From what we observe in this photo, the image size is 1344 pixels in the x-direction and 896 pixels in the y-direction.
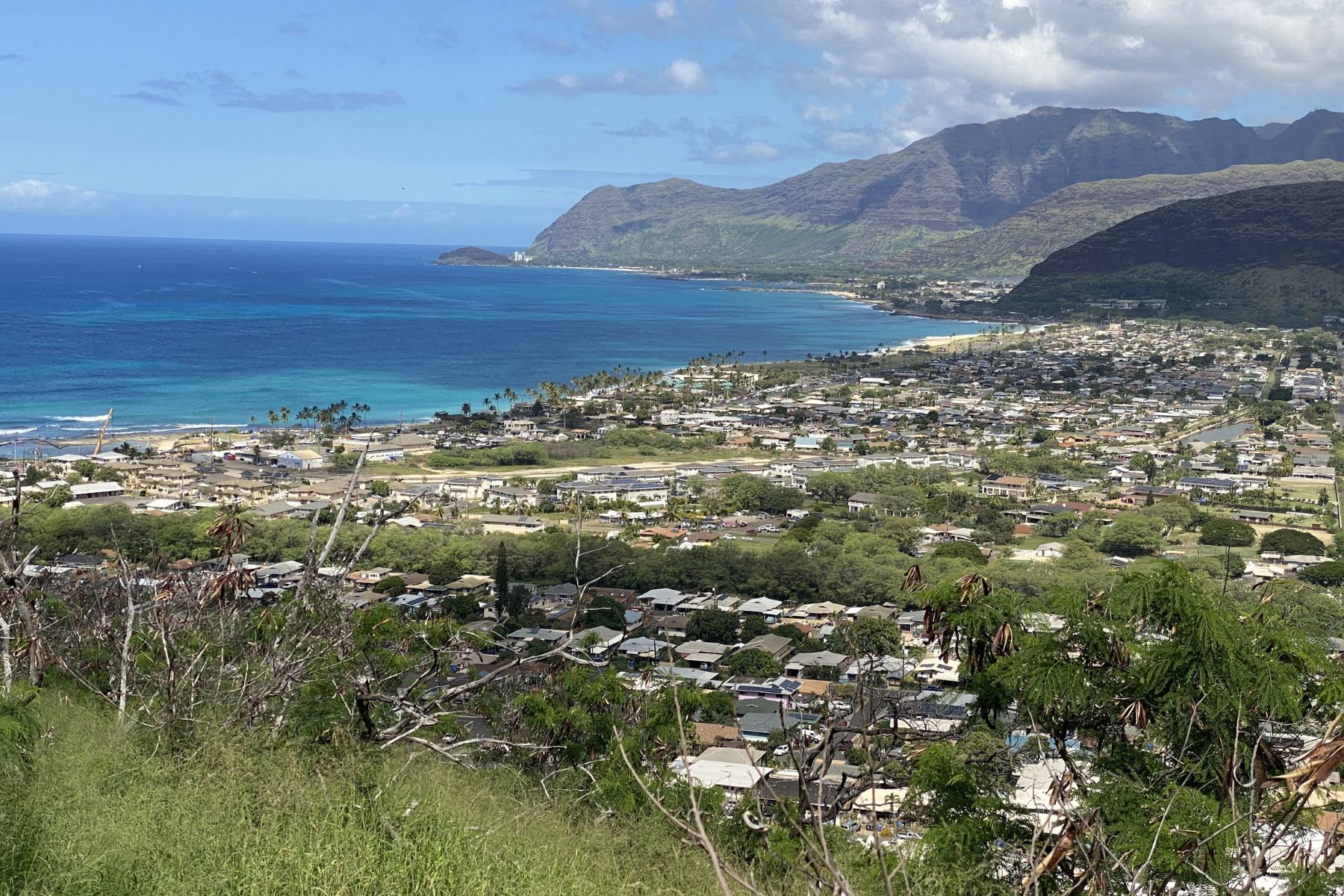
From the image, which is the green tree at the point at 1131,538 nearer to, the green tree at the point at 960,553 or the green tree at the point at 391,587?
the green tree at the point at 960,553

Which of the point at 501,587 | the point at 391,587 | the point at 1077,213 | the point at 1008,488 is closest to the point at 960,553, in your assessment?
the point at 501,587

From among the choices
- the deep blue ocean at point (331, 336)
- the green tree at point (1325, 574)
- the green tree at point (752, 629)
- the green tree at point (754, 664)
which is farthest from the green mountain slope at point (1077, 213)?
the green tree at point (754, 664)

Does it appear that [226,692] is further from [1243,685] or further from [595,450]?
[595,450]

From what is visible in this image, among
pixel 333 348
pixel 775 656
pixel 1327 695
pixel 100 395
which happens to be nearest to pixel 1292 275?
pixel 333 348

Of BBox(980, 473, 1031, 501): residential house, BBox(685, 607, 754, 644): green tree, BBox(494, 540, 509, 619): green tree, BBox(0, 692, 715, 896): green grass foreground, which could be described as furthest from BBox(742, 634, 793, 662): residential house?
BBox(980, 473, 1031, 501): residential house

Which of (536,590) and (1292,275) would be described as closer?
(536,590)

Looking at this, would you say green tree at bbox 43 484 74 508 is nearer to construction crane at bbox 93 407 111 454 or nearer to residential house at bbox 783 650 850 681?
construction crane at bbox 93 407 111 454
